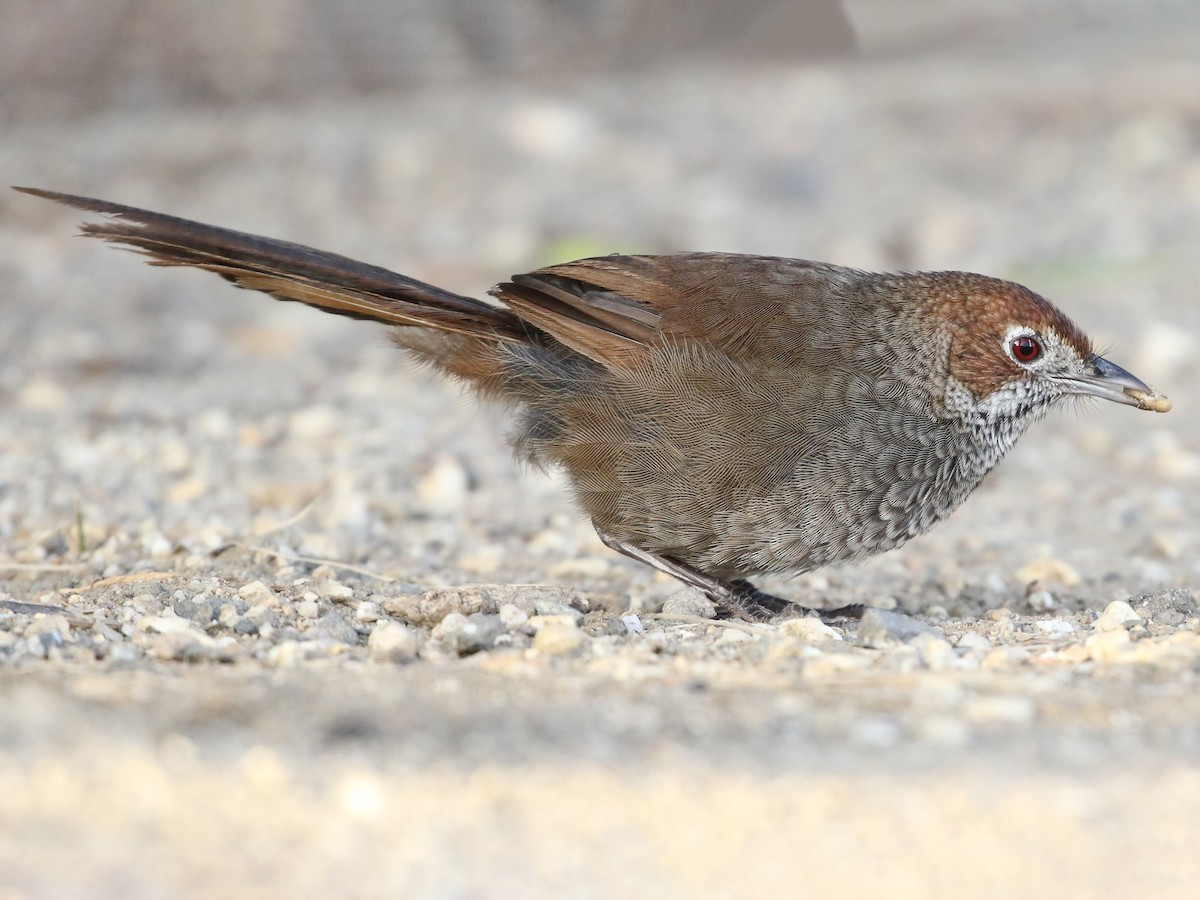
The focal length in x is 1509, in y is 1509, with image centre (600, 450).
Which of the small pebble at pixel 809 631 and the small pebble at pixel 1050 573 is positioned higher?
the small pebble at pixel 1050 573

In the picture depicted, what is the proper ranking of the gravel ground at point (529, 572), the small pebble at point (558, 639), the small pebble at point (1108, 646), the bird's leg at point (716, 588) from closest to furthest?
the gravel ground at point (529, 572), the small pebble at point (1108, 646), the small pebble at point (558, 639), the bird's leg at point (716, 588)

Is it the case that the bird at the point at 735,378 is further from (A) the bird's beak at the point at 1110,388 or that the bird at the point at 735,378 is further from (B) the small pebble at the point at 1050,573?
(B) the small pebble at the point at 1050,573

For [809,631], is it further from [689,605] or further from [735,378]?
[735,378]

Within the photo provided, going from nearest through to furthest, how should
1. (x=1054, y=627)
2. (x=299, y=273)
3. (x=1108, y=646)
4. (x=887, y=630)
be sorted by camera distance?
1. (x=1108, y=646)
2. (x=887, y=630)
3. (x=1054, y=627)
4. (x=299, y=273)

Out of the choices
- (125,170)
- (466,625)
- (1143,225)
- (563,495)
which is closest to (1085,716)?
(466,625)

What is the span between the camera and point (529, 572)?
186 inches

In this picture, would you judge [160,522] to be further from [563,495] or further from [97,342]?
[97,342]

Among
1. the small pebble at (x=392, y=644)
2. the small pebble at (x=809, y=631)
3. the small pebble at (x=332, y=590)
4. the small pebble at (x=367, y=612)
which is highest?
the small pebble at (x=809, y=631)

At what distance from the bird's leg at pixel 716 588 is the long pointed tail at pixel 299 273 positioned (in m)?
0.69

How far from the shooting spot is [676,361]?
4102 millimetres

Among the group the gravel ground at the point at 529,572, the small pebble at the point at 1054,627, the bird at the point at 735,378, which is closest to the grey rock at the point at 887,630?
the gravel ground at the point at 529,572

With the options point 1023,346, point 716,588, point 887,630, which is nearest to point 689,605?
point 716,588

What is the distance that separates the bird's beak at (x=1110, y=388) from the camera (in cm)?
436

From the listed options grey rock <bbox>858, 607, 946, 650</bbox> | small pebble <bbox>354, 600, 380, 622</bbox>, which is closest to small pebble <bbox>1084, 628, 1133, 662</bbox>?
grey rock <bbox>858, 607, 946, 650</bbox>
